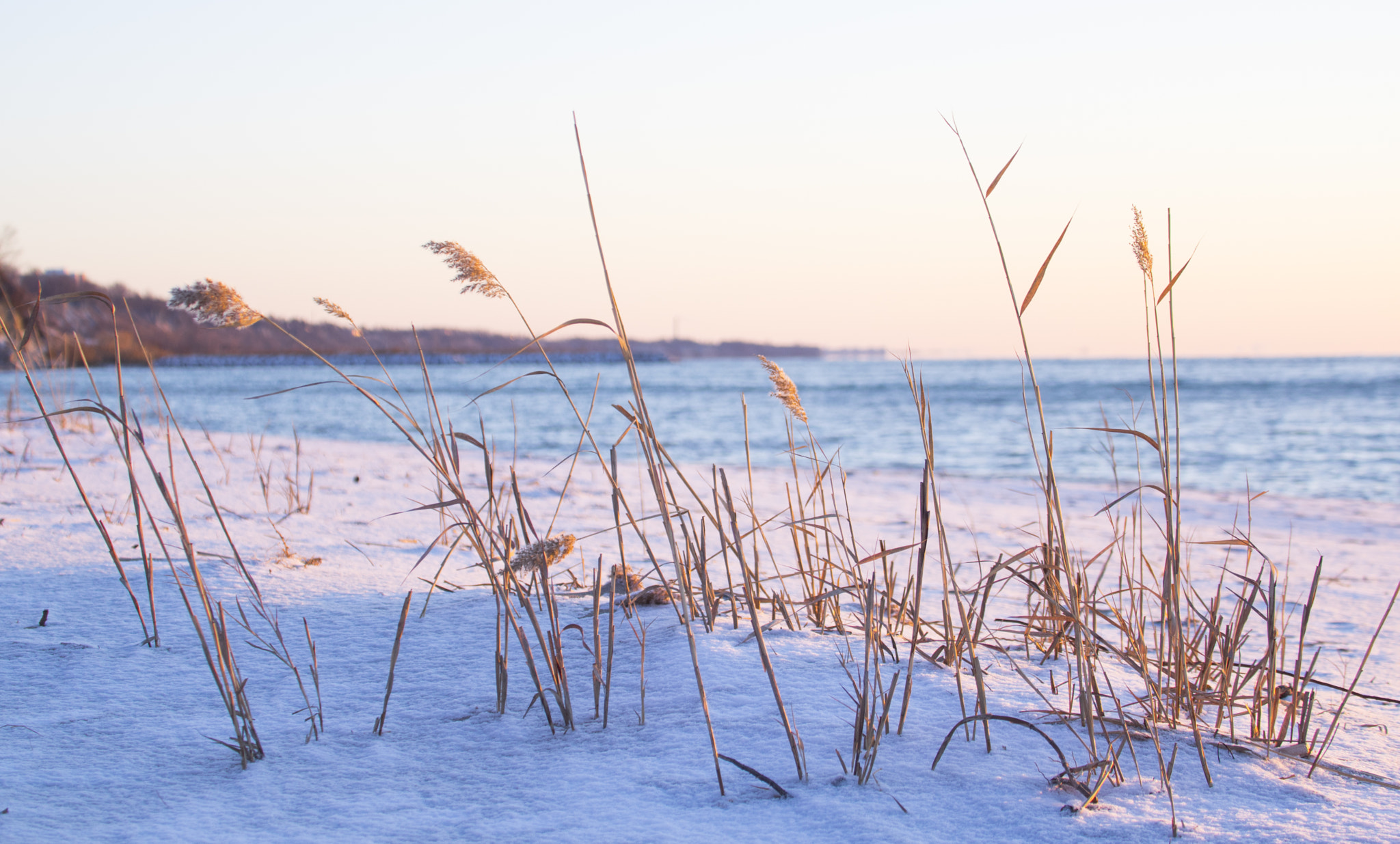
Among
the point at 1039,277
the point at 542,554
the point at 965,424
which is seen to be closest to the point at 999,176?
the point at 1039,277

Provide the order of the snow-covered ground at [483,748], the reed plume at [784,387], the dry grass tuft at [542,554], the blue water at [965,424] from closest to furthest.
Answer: the snow-covered ground at [483,748], the dry grass tuft at [542,554], the reed plume at [784,387], the blue water at [965,424]

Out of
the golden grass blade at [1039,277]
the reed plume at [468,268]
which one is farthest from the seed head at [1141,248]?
the reed plume at [468,268]

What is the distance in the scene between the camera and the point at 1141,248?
1.17 m

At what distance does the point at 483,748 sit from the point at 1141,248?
1.16 m

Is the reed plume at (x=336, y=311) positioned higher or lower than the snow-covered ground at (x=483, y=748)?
higher

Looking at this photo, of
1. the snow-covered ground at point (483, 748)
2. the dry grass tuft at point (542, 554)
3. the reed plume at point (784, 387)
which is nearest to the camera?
the snow-covered ground at point (483, 748)

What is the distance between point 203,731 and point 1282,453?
10123 millimetres

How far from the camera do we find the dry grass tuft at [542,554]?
111 centimetres

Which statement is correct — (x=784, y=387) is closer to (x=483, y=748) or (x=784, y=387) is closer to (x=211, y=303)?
(x=483, y=748)

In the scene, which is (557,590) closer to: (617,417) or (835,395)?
(617,417)

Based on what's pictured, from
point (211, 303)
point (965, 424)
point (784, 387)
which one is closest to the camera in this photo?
point (211, 303)

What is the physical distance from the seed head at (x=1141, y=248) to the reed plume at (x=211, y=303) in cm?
120

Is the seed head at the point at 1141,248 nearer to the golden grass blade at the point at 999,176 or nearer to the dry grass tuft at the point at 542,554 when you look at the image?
the golden grass blade at the point at 999,176

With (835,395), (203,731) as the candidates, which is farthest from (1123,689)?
(835,395)
